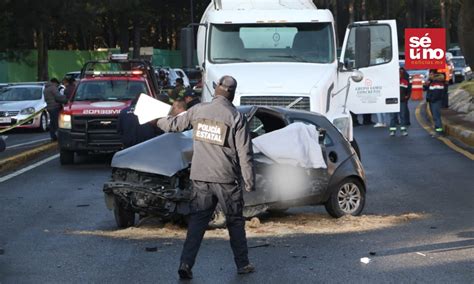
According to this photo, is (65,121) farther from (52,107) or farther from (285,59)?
(285,59)

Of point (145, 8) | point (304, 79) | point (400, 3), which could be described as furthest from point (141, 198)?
point (400, 3)

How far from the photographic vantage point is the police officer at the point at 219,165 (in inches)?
337

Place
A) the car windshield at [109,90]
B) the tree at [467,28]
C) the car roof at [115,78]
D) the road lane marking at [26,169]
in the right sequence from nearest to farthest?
the road lane marking at [26,169]
the car windshield at [109,90]
the car roof at [115,78]
the tree at [467,28]

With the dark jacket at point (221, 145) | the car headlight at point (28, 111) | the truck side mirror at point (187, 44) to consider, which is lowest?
the car headlight at point (28, 111)

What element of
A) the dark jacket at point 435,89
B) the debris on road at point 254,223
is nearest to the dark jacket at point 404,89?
the dark jacket at point 435,89

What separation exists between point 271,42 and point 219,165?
839cm

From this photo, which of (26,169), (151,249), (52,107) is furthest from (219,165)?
(52,107)

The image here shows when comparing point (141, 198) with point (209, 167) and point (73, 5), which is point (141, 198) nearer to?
point (209, 167)

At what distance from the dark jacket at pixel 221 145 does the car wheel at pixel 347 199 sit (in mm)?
3526

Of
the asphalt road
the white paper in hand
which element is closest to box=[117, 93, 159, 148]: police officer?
the asphalt road

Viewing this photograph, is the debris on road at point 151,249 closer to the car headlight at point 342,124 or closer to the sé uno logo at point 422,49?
the car headlight at point 342,124

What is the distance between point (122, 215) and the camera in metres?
11.7

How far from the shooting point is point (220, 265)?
30.8 feet

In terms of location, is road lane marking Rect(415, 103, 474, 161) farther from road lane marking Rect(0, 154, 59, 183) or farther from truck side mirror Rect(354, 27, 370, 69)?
road lane marking Rect(0, 154, 59, 183)
